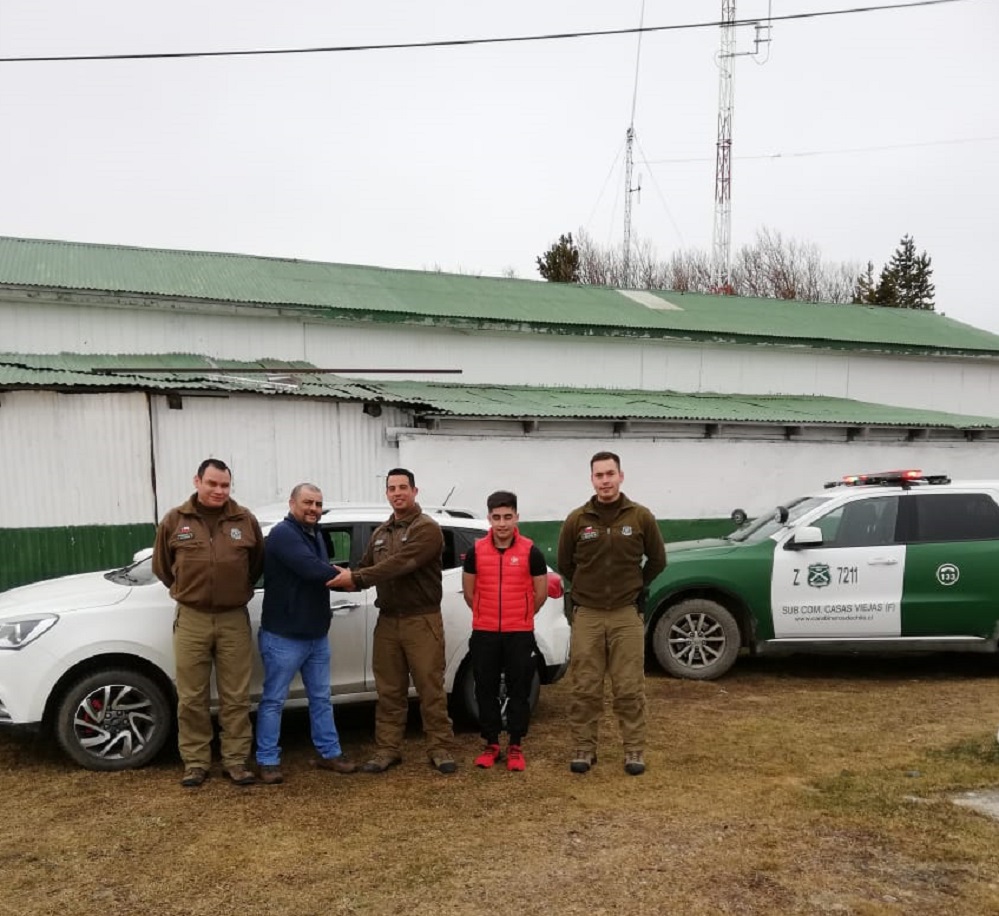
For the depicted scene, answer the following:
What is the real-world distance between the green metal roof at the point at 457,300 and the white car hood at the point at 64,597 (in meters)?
9.13

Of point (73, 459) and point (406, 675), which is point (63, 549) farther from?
point (406, 675)

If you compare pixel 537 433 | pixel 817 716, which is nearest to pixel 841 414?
pixel 537 433

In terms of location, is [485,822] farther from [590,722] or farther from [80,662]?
[80,662]

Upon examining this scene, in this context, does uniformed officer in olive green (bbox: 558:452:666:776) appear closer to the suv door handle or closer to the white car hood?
the suv door handle

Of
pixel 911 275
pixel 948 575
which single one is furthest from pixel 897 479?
pixel 911 275

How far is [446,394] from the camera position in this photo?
1297 centimetres

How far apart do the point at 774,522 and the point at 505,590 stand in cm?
381

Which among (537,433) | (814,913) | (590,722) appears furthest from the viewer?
(537,433)

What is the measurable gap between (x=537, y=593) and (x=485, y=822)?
137cm

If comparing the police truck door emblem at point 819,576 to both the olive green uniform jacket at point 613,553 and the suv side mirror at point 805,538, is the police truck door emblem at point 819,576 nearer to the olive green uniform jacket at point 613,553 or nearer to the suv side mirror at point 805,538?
the suv side mirror at point 805,538

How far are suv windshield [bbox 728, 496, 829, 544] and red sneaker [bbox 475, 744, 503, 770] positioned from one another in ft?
11.7

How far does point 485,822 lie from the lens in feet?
14.3

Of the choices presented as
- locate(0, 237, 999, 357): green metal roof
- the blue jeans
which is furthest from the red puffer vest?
locate(0, 237, 999, 357): green metal roof

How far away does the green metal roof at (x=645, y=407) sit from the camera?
11.9 m
